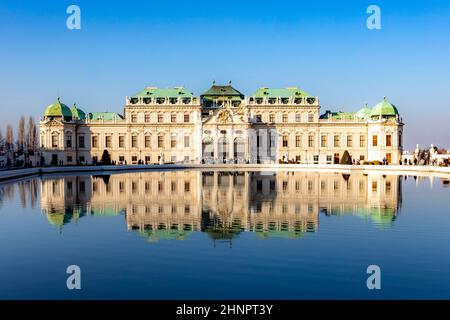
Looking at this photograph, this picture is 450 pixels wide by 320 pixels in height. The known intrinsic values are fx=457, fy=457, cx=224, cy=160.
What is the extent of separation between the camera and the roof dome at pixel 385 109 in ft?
287

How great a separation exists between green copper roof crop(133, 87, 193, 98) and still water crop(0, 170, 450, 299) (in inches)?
2429

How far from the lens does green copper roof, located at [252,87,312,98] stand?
296 ft

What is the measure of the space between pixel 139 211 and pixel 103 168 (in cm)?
4136

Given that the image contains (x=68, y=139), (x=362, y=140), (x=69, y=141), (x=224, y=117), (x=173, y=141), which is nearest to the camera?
(x=224, y=117)

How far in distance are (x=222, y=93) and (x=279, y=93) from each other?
11.4 metres

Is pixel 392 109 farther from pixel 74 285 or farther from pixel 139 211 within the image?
pixel 74 285

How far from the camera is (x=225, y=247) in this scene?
52.2ft

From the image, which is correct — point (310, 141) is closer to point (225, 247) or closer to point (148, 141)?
point (148, 141)

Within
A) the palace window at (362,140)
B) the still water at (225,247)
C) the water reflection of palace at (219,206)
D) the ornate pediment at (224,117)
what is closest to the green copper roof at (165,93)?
the ornate pediment at (224,117)

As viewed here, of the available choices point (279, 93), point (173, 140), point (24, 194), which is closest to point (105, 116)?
point (173, 140)
